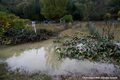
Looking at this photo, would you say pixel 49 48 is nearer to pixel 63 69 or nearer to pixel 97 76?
pixel 63 69

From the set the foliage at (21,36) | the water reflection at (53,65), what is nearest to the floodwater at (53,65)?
the water reflection at (53,65)

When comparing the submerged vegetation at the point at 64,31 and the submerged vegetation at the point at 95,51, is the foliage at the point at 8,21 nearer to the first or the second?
the submerged vegetation at the point at 64,31

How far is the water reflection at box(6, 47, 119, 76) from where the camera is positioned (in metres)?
10.0

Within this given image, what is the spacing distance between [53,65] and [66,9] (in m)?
14.6

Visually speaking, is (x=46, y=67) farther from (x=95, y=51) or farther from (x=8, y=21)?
(x=8, y=21)

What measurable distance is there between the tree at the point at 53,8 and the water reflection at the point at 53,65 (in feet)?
37.6

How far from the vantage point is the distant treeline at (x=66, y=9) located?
2400cm

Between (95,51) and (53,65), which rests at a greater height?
(95,51)

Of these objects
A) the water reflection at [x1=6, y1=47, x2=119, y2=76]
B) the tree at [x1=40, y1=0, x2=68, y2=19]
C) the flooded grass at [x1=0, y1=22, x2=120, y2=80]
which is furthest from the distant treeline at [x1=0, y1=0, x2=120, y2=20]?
the water reflection at [x1=6, y1=47, x2=119, y2=76]

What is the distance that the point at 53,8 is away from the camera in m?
23.9

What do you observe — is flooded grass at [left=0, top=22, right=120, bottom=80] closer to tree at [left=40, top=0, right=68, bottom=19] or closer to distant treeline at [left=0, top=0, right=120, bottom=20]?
tree at [left=40, top=0, right=68, bottom=19]

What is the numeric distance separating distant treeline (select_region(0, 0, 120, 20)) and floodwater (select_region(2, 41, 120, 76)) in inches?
453

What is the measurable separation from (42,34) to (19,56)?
4.22 m

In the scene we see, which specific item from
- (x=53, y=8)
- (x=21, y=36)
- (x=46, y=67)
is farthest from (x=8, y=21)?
(x=53, y=8)
